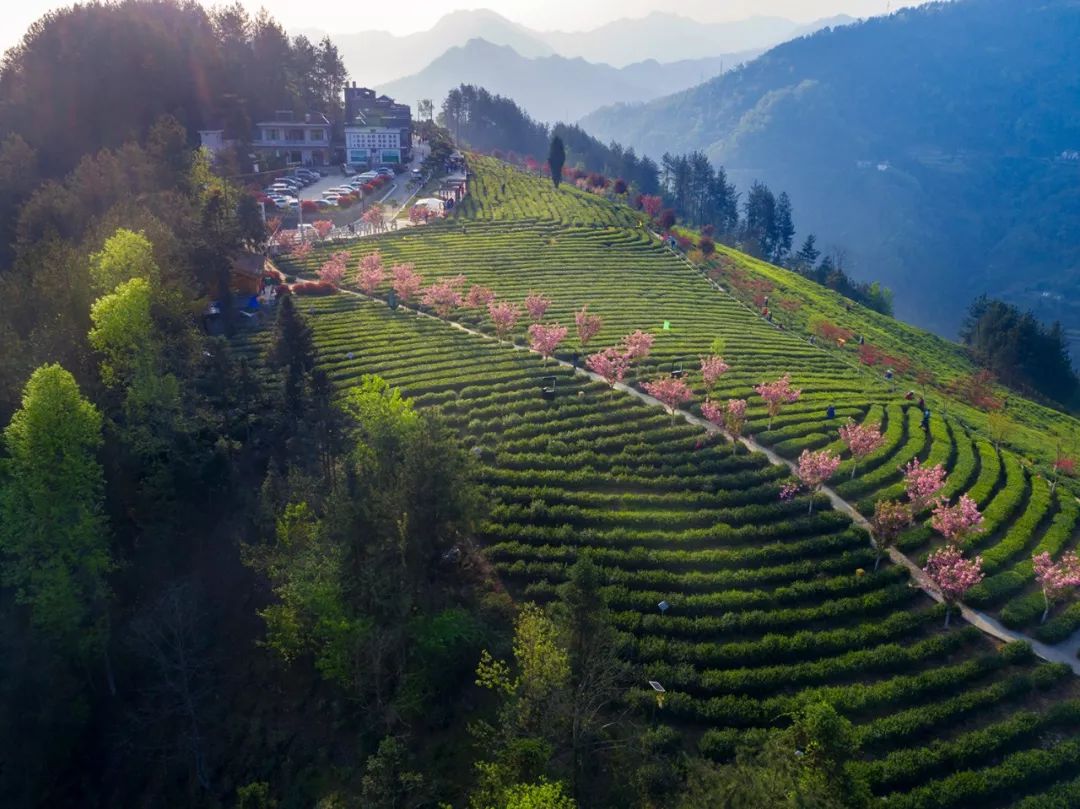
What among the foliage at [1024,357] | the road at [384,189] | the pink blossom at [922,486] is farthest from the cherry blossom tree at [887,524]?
the road at [384,189]

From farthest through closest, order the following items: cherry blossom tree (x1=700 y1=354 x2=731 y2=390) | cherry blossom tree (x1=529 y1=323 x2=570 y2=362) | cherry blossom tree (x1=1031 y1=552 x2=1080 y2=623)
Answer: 1. cherry blossom tree (x1=529 y1=323 x2=570 y2=362)
2. cherry blossom tree (x1=700 y1=354 x2=731 y2=390)
3. cherry blossom tree (x1=1031 y1=552 x2=1080 y2=623)

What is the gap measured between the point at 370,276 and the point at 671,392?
31.5m

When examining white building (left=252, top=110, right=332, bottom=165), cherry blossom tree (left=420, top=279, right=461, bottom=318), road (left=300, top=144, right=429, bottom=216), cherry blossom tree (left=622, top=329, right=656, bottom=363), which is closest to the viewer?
cherry blossom tree (left=622, top=329, right=656, bottom=363)

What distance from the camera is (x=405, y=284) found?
5694 cm

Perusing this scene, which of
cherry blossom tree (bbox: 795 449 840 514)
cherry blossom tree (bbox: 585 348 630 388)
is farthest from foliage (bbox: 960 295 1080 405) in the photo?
cherry blossom tree (bbox: 795 449 840 514)

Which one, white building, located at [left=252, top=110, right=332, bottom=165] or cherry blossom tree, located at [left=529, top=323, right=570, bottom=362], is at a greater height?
white building, located at [left=252, top=110, right=332, bottom=165]

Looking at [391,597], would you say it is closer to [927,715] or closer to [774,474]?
[927,715]

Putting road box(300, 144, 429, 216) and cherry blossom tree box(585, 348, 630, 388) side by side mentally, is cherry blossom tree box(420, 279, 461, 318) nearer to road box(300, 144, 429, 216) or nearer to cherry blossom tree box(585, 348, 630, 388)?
cherry blossom tree box(585, 348, 630, 388)

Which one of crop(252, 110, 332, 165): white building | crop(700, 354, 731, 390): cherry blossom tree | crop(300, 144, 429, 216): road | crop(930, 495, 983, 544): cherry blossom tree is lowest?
crop(930, 495, 983, 544): cherry blossom tree

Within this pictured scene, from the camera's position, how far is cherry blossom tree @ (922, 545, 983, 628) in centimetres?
2612

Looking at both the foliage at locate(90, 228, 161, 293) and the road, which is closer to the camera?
the foliage at locate(90, 228, 161, 293)

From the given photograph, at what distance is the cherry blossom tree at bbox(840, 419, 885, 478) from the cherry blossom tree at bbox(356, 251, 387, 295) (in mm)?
39602

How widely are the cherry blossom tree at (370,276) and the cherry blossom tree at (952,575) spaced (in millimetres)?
46668

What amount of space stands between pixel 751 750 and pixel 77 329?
39140mm
